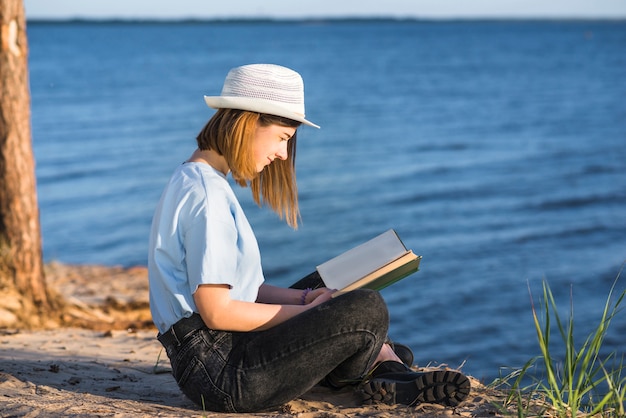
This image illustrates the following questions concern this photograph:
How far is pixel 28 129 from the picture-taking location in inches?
249

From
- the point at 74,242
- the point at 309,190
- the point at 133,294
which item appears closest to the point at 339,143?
the point at 309,190

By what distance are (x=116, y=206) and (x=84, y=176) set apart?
8.77 ft

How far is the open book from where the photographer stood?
3.41 meters

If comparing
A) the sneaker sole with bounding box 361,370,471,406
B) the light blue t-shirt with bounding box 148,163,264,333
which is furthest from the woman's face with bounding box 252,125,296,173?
the sneaker sole with bounding box 361,370,471,406

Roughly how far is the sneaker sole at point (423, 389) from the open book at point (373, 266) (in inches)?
15.8

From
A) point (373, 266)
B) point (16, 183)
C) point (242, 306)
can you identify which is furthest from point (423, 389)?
point (16, 183)

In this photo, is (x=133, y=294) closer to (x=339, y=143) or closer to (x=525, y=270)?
(x=525, y=270)

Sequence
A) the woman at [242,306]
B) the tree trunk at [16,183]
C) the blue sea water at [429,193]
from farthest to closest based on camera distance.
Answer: the blue sea water at [429,193] → the tree trunk at [16,183] → the woman at [242,306]

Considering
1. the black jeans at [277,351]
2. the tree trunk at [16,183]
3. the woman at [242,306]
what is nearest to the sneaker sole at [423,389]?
the woman at [242,306]

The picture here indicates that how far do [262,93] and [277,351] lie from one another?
99 cm

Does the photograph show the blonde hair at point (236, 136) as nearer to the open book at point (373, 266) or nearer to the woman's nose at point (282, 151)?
the woman's nose at point (282, 151)

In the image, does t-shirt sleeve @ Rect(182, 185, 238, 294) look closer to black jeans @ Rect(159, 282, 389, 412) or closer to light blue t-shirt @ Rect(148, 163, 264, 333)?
light blue t-shirt @ Rect(148, 163, 264, 333)

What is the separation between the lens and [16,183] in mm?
6215

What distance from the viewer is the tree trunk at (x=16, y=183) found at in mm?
6176
